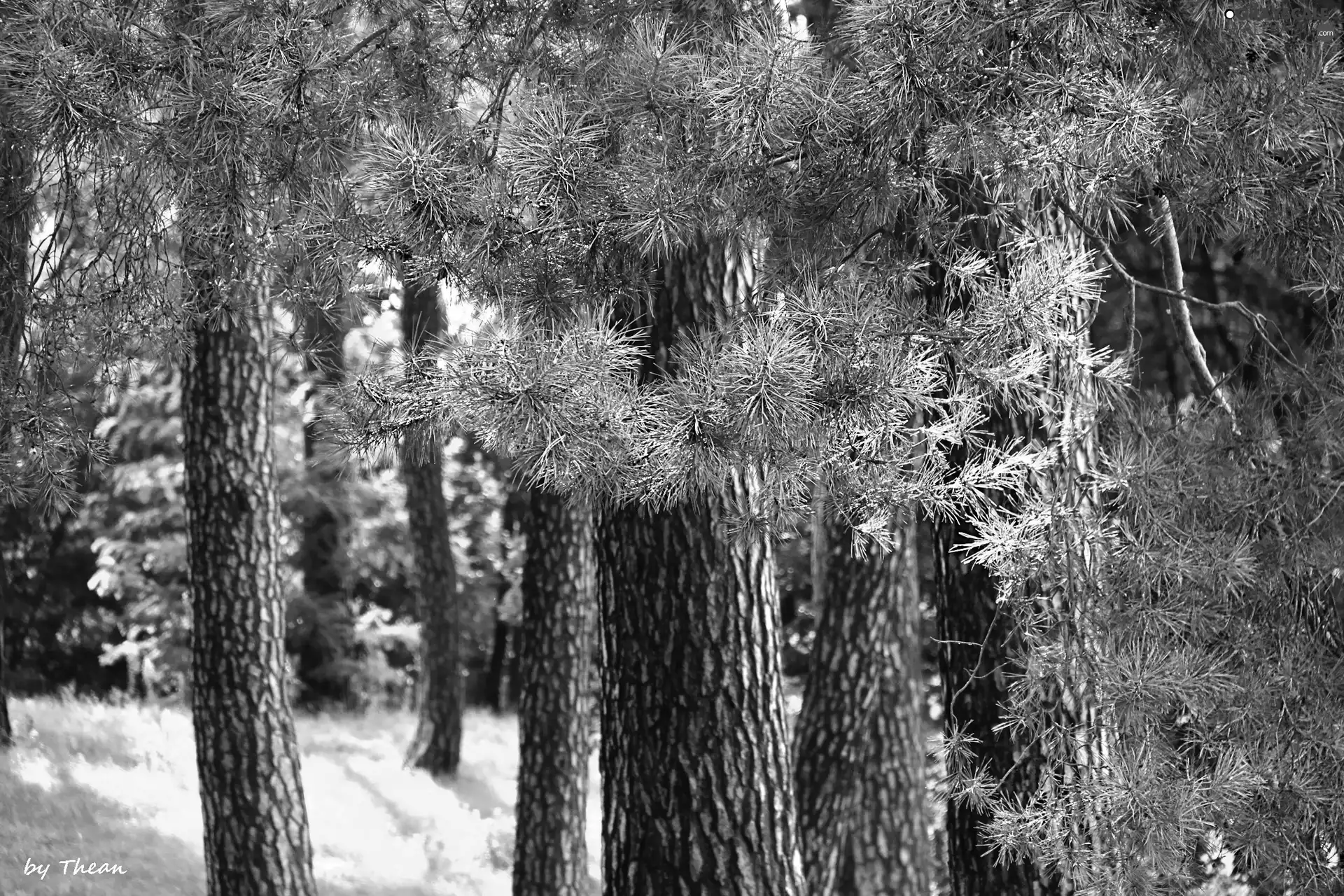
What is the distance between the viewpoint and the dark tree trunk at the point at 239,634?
639cm

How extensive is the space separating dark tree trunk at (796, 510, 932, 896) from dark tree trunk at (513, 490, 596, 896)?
147cm

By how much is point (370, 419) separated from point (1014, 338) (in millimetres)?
1628

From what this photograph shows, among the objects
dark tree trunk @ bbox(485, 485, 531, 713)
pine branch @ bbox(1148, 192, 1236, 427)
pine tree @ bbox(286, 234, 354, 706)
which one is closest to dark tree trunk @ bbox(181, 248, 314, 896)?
pine branch @ bbox(1148, 192, 1236, 427)

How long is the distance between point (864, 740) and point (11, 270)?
5094mm

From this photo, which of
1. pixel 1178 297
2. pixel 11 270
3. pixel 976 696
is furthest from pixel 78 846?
pixel 1178 297

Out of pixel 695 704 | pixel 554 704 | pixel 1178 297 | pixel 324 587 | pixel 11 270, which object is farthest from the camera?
pixel 324 587

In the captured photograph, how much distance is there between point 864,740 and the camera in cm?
718

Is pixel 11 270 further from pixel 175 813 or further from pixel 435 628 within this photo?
pixel 435 628

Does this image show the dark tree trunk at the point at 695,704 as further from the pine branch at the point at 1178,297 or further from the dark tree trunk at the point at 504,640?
the dark tree trunk at the point at 504,640

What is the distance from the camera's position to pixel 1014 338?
313 centimetres

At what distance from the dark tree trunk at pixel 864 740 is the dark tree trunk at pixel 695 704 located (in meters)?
2.69

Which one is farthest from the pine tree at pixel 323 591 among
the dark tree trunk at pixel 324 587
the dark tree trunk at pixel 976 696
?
the dark tree trunk at pixel 976 696

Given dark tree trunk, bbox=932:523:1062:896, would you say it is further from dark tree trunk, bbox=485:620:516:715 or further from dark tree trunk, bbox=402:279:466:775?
dark tree trunk, bbox=485:620:516:715

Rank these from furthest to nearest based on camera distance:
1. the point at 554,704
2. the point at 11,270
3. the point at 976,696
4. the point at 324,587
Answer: the point at 324,587 → the point at 554,704 → the point at 11,270 → the point at 976,696
